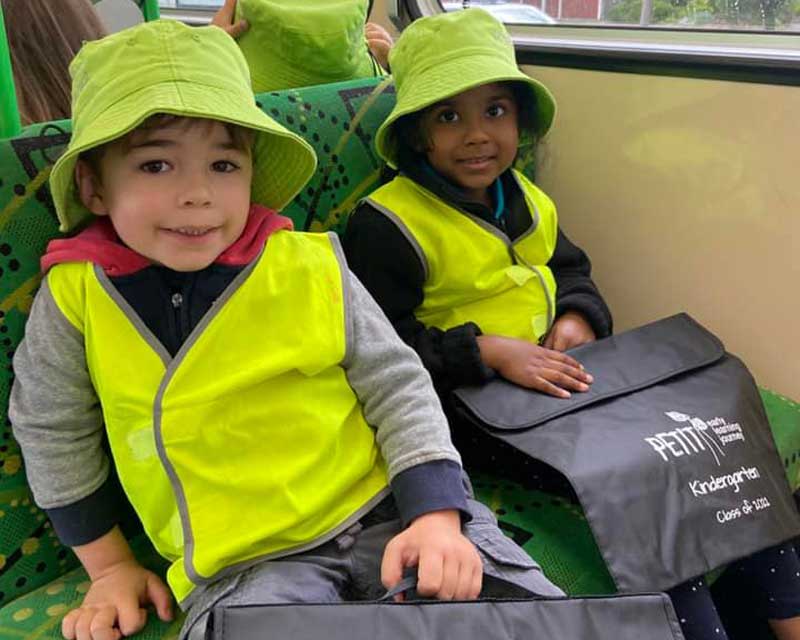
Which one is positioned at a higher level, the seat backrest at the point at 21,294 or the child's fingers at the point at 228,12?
the child's fingers at the point at 228,12

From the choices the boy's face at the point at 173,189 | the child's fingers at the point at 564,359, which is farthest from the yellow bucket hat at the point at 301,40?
the child's fingers at the point at 564,359

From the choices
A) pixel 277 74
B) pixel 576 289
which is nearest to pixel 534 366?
pixel 576 289

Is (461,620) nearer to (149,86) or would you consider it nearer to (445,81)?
(149,86)

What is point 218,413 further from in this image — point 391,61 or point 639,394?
point 391,61

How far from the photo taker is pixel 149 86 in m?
0.94

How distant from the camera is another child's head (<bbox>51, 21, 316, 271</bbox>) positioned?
95cm

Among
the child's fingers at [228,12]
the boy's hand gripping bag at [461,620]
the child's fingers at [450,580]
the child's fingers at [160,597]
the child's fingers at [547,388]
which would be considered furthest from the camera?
the child's fingers at [228,12]

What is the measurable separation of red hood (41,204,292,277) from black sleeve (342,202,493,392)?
1.19 feet

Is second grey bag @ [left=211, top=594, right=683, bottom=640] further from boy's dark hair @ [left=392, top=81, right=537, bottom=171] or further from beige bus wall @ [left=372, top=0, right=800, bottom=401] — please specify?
beige bus wall @ [left=372, top=0, right=800, bottom=401]

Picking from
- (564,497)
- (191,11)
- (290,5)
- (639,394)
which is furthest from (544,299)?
(191,11)

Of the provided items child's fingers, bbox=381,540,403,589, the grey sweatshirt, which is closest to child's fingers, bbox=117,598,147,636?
the grey sweatshirt

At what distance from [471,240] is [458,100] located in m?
0.26

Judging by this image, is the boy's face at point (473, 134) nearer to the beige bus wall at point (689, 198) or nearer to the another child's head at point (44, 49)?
the beige bus wall at point (689, 198)

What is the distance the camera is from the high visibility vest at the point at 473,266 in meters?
1.49
